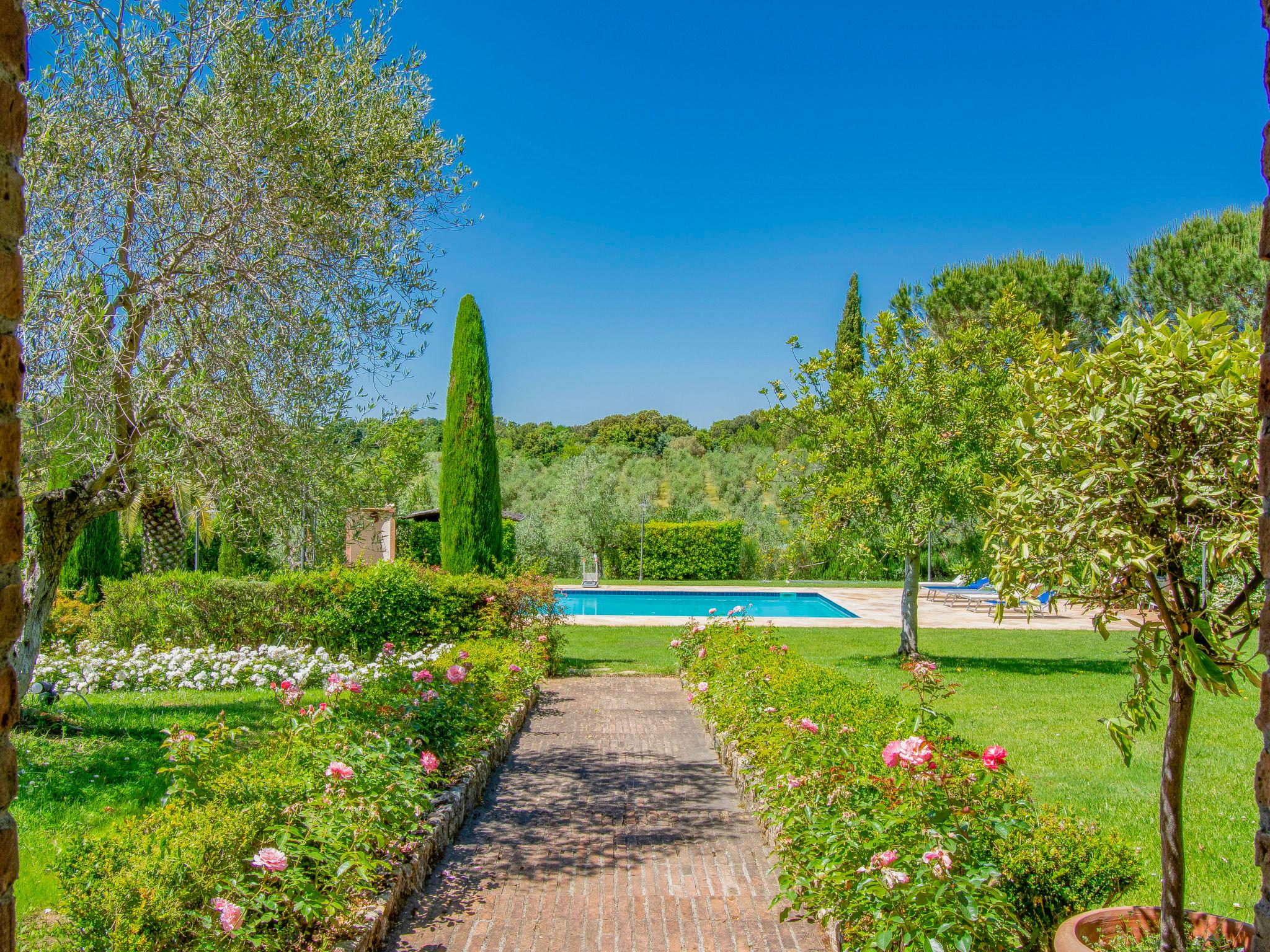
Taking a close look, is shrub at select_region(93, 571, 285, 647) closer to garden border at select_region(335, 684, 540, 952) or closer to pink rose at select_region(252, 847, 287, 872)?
garden border at select_region(335, 684, 540, 952)

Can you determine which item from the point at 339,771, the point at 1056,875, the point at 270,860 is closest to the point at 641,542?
the point at 339,771

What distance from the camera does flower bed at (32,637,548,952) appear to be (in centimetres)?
268

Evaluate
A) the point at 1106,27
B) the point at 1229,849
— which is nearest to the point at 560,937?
the point at 1229,849

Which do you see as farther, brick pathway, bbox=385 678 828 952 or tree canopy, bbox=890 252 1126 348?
tree canopy, bbox=890 252 1126 348

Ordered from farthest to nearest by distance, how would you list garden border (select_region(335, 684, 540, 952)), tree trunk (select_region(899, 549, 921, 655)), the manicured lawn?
tree trunk (select_region(899, 549, 921, 655)) < the manicured lawn < garden border (select_region(335, 684, 540, 952))

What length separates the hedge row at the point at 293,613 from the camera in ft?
35.3

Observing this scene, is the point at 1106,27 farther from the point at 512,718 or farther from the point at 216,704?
the point at 216,704

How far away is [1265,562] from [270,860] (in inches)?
121

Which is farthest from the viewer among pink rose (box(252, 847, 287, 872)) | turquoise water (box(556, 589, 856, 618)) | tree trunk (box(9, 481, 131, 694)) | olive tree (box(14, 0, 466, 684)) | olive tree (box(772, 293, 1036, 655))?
turquoise water (box(556, 589, 856, 618))

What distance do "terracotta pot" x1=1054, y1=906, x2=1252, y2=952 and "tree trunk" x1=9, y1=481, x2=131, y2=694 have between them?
557 cm

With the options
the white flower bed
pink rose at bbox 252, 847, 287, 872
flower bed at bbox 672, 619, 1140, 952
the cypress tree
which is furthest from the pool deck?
pink rose at bbox 252, 847, 287, 872

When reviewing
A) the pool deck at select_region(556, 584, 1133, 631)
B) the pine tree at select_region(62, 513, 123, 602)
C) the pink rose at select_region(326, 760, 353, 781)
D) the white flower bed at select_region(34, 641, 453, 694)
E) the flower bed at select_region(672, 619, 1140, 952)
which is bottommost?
the pool deck at select_region(556, 584, 1133, 631)

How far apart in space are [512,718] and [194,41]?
19.3ft

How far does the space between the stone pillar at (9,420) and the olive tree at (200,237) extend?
3.40 m
